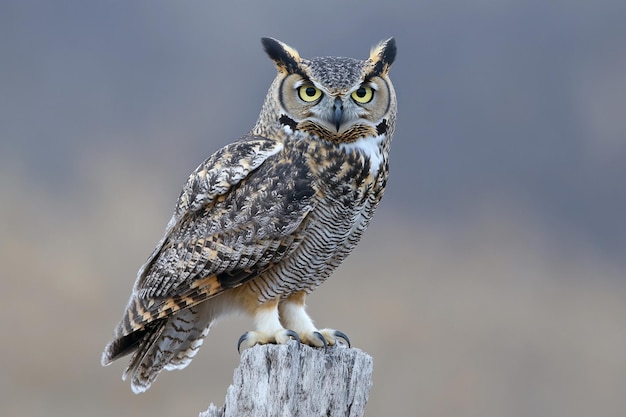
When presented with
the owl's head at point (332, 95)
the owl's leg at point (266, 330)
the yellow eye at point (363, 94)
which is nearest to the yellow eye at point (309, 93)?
the owl's head at point (332, 95)

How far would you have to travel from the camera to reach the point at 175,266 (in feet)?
8.43

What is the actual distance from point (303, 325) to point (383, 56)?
94cm

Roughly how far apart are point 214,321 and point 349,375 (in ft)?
2.11

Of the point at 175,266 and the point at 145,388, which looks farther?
the point at 145,388

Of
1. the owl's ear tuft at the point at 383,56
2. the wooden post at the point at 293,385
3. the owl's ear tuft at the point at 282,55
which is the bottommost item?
the wooden post at the point at 293,385

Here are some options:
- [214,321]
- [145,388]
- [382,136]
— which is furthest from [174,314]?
[382,136]

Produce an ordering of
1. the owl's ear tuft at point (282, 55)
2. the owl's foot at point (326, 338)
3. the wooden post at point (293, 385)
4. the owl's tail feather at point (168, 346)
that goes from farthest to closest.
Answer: the owl's tail feather at point (168, 346) → the owl's foot at point (326, 338) → the owl's ear tuft at point (282, 55) → the wooden post at point (293, 385)

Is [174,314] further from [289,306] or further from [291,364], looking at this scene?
[291,364]

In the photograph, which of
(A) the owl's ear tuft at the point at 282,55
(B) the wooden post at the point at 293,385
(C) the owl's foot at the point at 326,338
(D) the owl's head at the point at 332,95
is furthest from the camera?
(C) the owl's foot at the point at 326,338

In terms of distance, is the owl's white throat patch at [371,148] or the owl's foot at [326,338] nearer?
the owl's white throat patch at [371,148]

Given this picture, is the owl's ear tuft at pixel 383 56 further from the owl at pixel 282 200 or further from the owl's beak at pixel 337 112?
the owl's beak at pixel 337 112

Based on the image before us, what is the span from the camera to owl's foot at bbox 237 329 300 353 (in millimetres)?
2523

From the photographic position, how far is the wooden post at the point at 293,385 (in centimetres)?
229

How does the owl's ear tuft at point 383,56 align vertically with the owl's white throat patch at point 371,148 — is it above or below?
above
